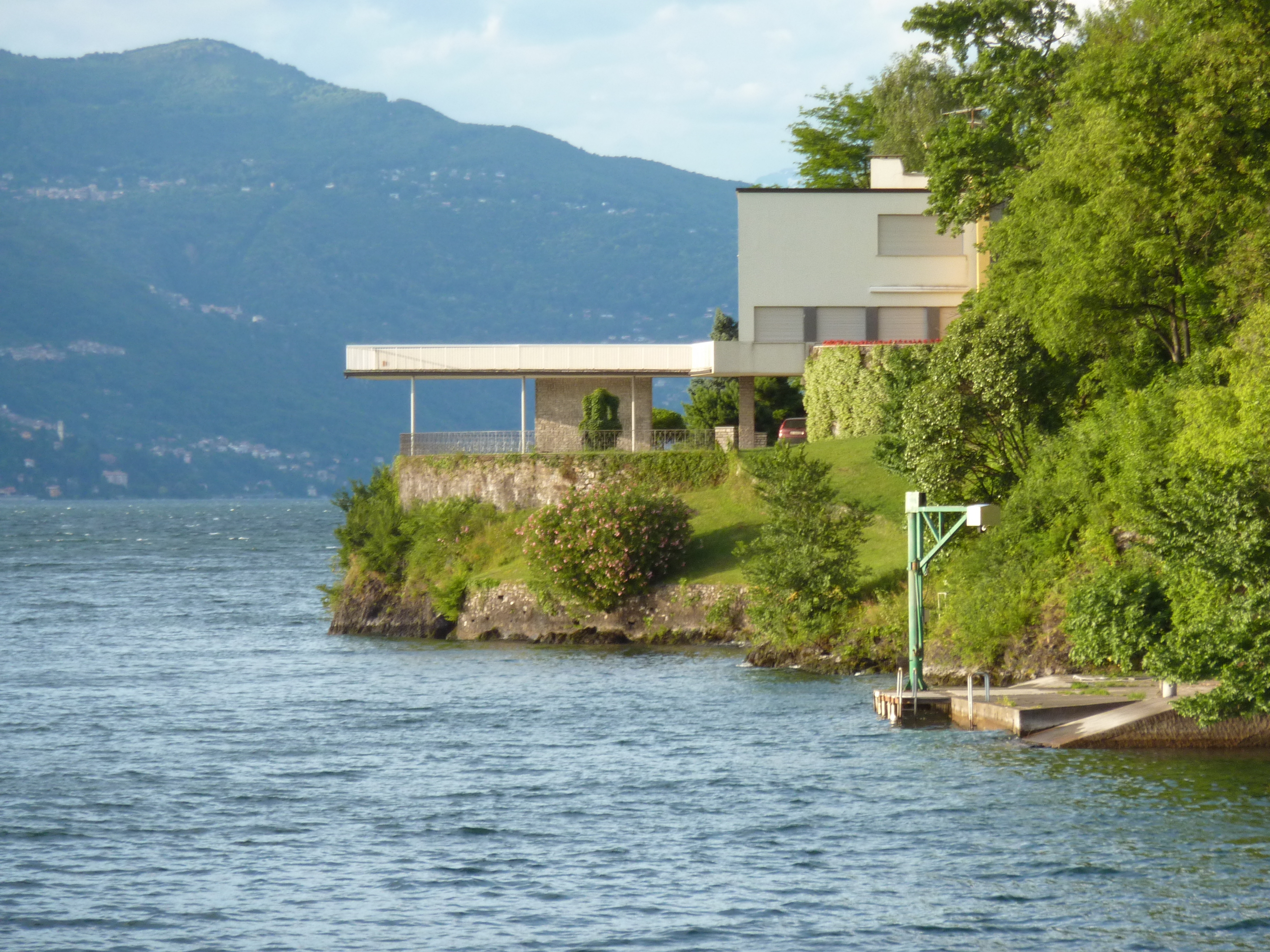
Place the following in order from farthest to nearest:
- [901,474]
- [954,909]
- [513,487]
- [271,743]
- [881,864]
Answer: [513,487] < [901,474] < [271,743] < [881,864] < [954,909]

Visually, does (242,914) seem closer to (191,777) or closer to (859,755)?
(191,777)

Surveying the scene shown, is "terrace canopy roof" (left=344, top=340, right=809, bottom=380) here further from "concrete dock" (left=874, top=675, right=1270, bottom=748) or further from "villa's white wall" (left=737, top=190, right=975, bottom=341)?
"concrete dock" (left=874, top=675, right=1270, bottom=748)

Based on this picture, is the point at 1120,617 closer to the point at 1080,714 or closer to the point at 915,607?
the point at 1080,714

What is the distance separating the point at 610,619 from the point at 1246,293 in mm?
22216

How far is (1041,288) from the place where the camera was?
42031mm

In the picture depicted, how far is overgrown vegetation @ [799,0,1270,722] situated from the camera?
30219mm

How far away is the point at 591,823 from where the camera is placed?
25500 millimetres

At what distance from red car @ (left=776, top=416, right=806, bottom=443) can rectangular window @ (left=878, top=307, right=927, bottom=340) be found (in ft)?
16.0

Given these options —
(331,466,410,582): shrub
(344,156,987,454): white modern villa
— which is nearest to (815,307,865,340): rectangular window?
(344,156,987,454): white modern villa

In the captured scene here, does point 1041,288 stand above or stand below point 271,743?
above

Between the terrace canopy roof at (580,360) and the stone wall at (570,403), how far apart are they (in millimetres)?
1027

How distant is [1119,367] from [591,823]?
2378 cm

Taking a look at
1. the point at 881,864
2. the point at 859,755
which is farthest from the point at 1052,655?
the point at 881,864

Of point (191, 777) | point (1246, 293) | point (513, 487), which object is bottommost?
point (191, 777)
